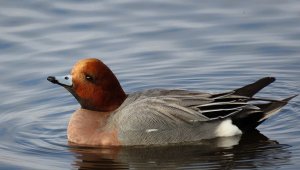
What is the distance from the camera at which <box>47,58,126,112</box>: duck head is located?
949 centimetres

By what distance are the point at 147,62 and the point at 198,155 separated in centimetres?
284

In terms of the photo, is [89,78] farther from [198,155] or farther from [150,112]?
[198,155]

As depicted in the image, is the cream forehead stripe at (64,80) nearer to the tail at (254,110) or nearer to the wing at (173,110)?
the wing at (173,110)

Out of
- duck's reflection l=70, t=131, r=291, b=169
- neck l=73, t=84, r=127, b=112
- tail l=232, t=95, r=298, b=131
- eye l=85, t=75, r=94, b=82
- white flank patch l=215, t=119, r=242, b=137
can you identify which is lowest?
duck's reflection l=70, t=131, r=291, b=169

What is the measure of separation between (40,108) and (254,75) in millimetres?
2600

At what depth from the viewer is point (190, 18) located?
12938 mm

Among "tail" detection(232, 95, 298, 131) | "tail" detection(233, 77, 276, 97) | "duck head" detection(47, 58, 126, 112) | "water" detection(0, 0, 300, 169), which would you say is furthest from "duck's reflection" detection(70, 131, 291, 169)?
"duck head" detection(47, 58, 126, 112)

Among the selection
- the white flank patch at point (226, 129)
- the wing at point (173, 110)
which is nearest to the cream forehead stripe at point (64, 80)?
the wing at point (173, 110)

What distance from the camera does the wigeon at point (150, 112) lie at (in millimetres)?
9312

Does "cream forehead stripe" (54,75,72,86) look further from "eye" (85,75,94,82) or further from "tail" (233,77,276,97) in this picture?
"tail" (233,77,276,97)

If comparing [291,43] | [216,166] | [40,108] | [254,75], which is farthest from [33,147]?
[291,43]

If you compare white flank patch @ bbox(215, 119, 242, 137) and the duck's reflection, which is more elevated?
white flank patch @ bbox(215, 119, 242, 137)

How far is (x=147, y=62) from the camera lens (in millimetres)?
11617

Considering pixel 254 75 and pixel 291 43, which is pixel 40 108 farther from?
pixel 291 43
